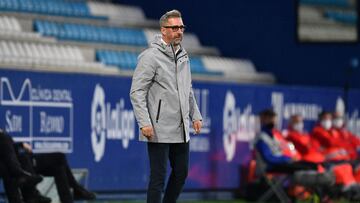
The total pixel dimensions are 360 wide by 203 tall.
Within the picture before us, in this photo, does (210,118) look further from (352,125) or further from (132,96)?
(132,96)

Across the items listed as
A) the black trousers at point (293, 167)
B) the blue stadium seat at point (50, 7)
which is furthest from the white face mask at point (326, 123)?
the blue stadium seat at point (50, 7)

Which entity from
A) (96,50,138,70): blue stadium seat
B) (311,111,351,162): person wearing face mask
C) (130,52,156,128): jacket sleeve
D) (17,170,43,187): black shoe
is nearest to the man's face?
(130,52,156,128): jacket sleeve

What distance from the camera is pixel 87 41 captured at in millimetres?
18984

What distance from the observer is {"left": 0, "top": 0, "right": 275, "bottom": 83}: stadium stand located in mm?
17359

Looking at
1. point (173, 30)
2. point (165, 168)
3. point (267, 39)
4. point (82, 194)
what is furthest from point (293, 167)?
point (267, 39)

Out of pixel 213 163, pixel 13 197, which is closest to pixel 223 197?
pixel 213 163

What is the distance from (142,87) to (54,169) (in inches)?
140

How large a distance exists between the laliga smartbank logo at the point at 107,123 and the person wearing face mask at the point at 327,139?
3.08m

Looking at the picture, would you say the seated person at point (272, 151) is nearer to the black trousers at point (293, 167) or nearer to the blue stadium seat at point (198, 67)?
the black trousers at point (293, 167)

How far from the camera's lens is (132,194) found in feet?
51.9

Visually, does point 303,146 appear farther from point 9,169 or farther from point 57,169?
point 9,169

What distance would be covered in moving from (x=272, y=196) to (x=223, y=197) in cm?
93

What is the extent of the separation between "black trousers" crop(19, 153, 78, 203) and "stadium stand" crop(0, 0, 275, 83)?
3.67 m

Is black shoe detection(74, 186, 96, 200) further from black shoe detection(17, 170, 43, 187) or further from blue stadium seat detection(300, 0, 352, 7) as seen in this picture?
blue stadium seat detection(300, 0, 352, 7)
